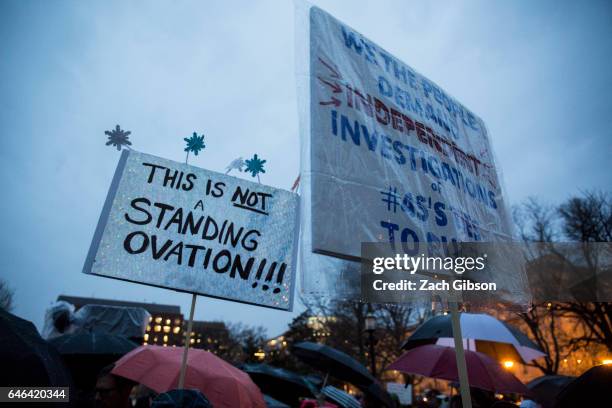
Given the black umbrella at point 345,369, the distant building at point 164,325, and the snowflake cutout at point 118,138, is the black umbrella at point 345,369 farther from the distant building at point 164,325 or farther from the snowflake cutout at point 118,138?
the distant building at point 164,325

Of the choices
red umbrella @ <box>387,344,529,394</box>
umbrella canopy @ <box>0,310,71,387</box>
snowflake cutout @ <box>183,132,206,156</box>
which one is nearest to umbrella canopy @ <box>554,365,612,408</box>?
umbrella canopy @ <box>0,310,71,387</box>

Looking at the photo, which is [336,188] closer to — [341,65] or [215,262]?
[341,65]

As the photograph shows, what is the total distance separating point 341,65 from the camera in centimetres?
242

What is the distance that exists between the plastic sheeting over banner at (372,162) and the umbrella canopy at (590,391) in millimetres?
939

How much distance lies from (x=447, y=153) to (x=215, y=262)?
6.64 feet

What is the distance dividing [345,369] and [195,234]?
17.4 ft

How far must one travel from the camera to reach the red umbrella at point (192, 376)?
3881 millimetres

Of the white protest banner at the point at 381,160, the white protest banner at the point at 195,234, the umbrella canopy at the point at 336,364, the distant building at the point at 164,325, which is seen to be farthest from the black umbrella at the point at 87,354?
the distant building at the point at 164,325

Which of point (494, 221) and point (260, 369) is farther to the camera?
point (260, 369)

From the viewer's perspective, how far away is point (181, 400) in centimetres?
199

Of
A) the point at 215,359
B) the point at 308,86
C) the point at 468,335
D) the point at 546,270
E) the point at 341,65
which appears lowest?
the point at 215,359

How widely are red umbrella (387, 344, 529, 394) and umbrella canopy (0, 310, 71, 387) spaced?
4.58 metres

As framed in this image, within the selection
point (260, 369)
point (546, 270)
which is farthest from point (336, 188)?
point (546, 270)

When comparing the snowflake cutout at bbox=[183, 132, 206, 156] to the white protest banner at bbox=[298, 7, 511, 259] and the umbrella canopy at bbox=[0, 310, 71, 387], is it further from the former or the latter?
the umbrella canopy at bbox=[0, 310, 71, 387]
